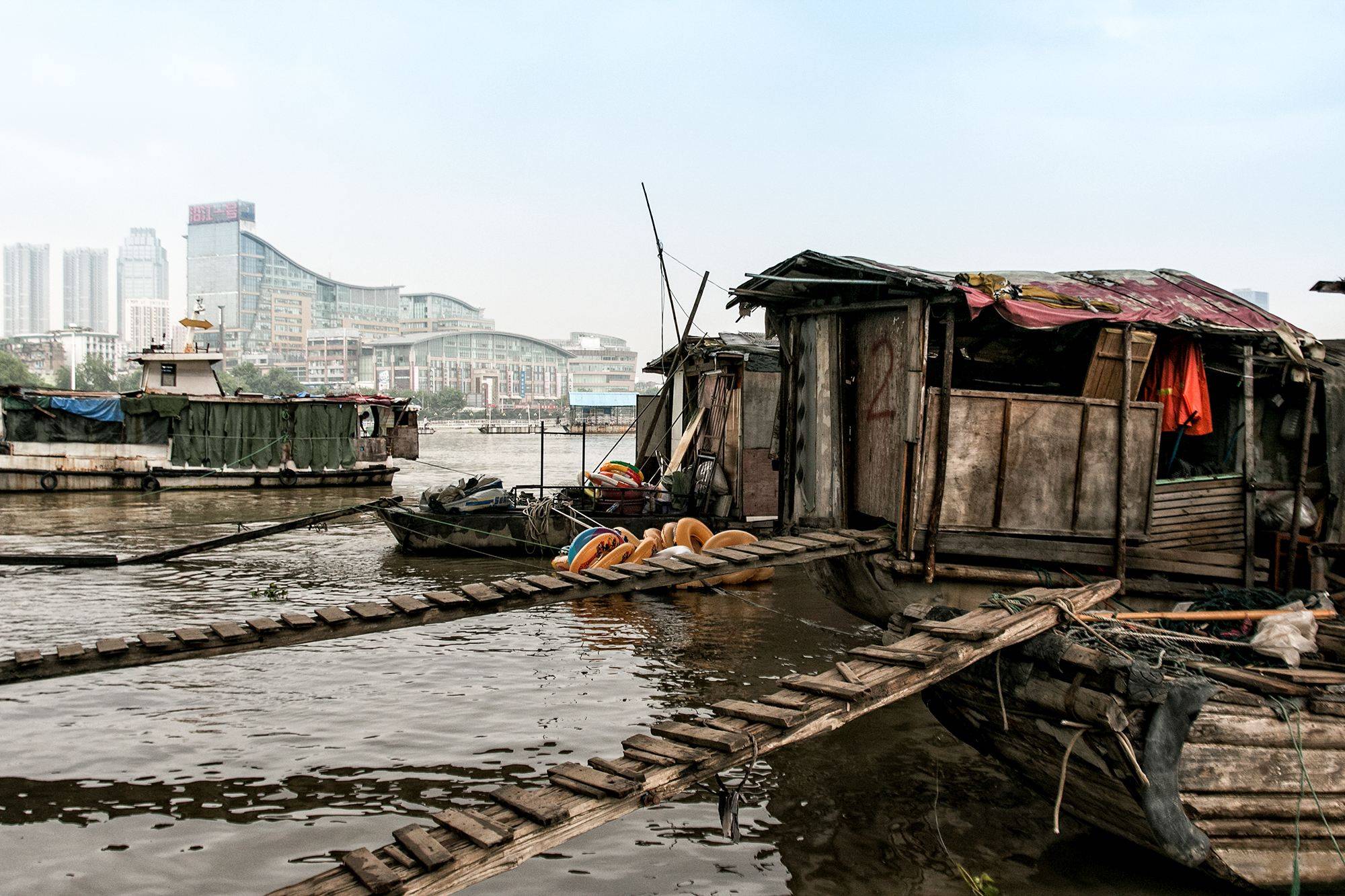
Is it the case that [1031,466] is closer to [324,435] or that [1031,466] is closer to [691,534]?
[691,534]

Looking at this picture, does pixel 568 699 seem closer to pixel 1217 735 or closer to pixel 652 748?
pixel 652 748

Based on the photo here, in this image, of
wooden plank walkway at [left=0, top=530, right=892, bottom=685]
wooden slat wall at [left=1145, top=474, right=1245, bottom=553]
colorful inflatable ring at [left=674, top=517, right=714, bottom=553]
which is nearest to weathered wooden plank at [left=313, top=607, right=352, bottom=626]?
wooden plank walkway at [left=0, top=530, right=892, bottom=685]

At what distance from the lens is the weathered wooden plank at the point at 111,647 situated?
5.28 metres

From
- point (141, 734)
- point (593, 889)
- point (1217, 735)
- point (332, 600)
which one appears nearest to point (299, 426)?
point (332, 600)

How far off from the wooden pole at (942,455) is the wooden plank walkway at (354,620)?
3.50 feet

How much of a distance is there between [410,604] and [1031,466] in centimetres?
502

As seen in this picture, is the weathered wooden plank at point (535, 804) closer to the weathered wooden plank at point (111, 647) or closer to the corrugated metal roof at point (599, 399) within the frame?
the weathered wooden plank at point (111, 647)

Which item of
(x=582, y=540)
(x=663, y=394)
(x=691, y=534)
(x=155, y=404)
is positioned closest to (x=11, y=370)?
(x=155, y=404)

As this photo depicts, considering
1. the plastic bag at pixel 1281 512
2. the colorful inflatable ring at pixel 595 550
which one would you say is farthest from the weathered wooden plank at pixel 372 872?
the colorful inflatable ring at pixel 595 550

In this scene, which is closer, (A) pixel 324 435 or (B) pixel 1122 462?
(B) pixel 1122 462

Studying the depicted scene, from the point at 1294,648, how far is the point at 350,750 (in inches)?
246

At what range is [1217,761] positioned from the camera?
4.60 metres

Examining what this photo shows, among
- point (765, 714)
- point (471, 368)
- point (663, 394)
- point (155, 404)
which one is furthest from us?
point (471, 368)

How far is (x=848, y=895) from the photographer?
4.84 metres
